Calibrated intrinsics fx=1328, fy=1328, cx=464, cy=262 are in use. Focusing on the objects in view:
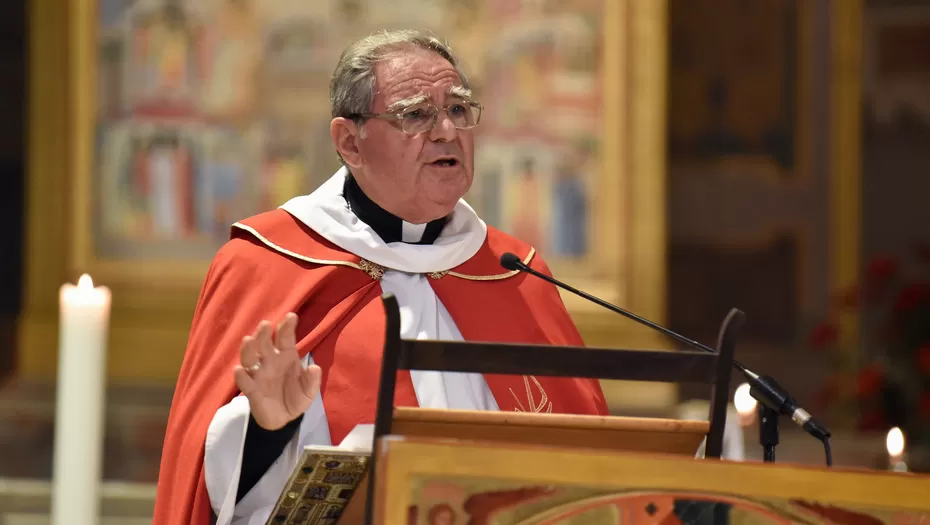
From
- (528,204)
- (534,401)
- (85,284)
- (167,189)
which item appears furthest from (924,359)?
(85,284)

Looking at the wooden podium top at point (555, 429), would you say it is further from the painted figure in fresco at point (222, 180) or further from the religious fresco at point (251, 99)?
the painted figure in fresco at point (222, 180)

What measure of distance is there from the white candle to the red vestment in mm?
538

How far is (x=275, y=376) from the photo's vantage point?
216 centimetres

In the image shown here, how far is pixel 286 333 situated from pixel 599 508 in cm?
70

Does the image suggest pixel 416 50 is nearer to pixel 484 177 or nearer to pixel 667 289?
pixel 484 177

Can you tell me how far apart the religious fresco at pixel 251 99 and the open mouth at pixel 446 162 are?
353 cm


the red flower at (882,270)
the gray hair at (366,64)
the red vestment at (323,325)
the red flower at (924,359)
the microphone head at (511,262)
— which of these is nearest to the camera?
the microphone head at (511,262)

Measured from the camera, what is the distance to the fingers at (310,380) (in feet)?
7.13

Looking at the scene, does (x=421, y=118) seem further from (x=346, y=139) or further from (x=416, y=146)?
(x=346, y=139)

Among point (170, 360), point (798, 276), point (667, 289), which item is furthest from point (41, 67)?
point (798, 276)

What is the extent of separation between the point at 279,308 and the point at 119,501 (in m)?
2.23

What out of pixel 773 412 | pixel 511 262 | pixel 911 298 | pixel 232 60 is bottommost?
pixel 911 298

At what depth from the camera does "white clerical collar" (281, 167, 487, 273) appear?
2857mm

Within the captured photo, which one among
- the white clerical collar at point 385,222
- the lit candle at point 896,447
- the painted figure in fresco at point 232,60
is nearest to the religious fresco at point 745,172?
the painted figure in fresco at point 232,60
